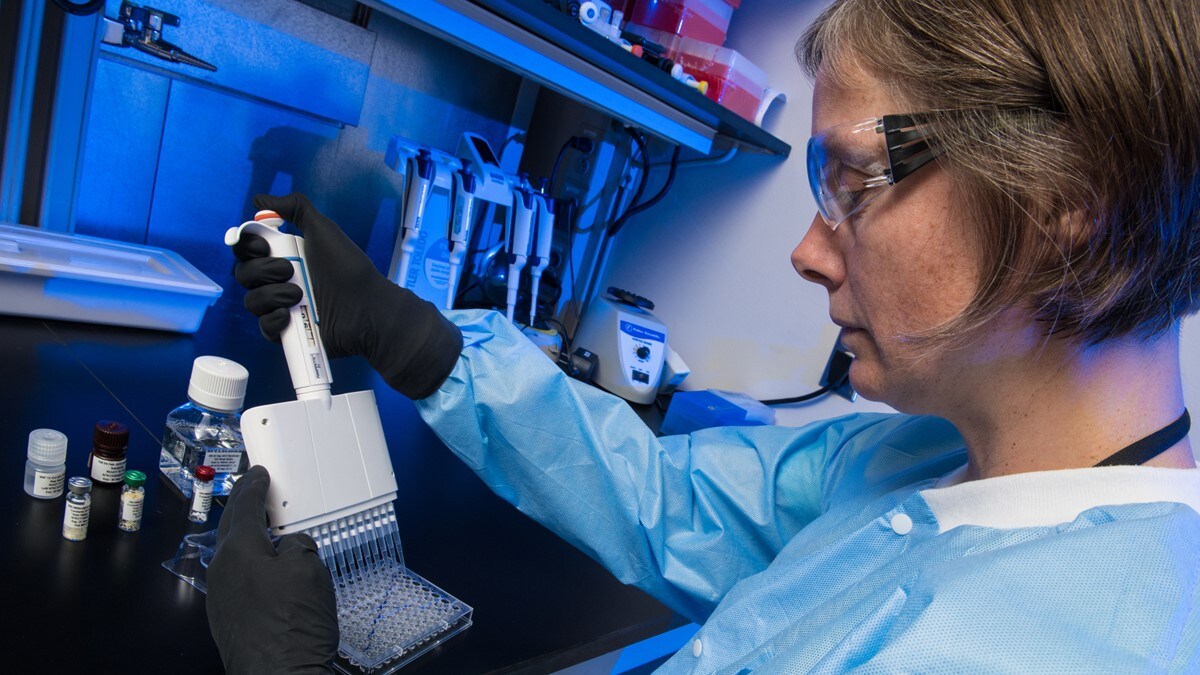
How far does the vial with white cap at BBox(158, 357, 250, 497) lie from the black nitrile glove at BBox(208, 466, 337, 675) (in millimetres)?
223

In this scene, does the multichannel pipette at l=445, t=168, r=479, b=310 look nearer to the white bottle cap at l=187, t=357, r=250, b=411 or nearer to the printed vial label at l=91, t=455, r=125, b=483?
the white bottle cap at l=187, t=357, r=250, b=411

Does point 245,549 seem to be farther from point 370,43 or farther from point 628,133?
point 628,133

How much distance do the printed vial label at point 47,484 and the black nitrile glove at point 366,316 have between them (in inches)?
11.6

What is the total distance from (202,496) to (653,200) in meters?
1.65

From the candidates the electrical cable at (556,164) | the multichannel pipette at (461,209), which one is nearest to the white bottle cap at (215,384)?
the multichannel pipette at (461,209)

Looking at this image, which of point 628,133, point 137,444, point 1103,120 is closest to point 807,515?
point 1103,120

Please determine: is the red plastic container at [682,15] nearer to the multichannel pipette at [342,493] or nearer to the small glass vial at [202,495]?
the multichannel pipette at [342,493]

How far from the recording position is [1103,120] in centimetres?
58

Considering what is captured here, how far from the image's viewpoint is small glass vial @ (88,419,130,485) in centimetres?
96

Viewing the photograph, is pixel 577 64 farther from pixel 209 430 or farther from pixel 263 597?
pixel 263 597

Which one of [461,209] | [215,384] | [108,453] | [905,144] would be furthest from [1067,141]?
[461,209]

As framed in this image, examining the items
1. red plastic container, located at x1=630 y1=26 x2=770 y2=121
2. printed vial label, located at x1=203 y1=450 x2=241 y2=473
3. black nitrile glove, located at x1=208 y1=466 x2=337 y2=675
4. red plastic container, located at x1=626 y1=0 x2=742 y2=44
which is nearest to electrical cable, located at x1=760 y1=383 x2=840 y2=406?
red plastic container, located at x1=630 y1=26 x2=770 y2=121

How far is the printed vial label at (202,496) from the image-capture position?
0.97m

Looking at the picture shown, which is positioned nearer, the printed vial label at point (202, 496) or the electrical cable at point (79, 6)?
the printed vial label at point (202, 496)
